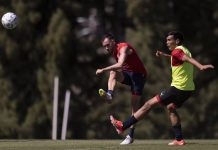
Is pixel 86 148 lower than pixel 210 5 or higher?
lower

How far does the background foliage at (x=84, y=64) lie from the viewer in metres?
37.8

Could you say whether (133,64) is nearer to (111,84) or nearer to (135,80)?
(135,80)

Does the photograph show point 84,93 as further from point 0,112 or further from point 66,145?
point 66,145

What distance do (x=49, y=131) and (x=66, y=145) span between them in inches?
853

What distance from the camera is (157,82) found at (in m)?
38.8

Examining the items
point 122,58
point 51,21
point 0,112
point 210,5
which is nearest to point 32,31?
point 51,21

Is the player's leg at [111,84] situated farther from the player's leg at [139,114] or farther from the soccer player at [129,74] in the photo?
the player's leg at [139,114]

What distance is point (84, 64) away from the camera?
4062cm

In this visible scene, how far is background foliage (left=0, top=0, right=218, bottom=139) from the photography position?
124ft

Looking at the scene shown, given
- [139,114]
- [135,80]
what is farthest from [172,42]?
[135,80]

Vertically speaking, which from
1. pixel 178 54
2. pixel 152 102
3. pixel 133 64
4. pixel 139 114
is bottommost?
pixel 139 114

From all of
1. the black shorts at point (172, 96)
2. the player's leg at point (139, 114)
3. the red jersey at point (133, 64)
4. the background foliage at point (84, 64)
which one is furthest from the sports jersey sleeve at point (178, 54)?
the background foliage at point (84, 64)

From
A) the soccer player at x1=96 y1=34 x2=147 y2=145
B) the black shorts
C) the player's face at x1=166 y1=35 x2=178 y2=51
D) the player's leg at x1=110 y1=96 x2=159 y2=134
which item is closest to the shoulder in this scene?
the player's face at x1=166 y1=35 x2=178 y2=51

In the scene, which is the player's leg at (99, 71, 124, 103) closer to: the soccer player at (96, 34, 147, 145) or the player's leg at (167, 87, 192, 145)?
the soccer player at (96, 34, 147, 145)
